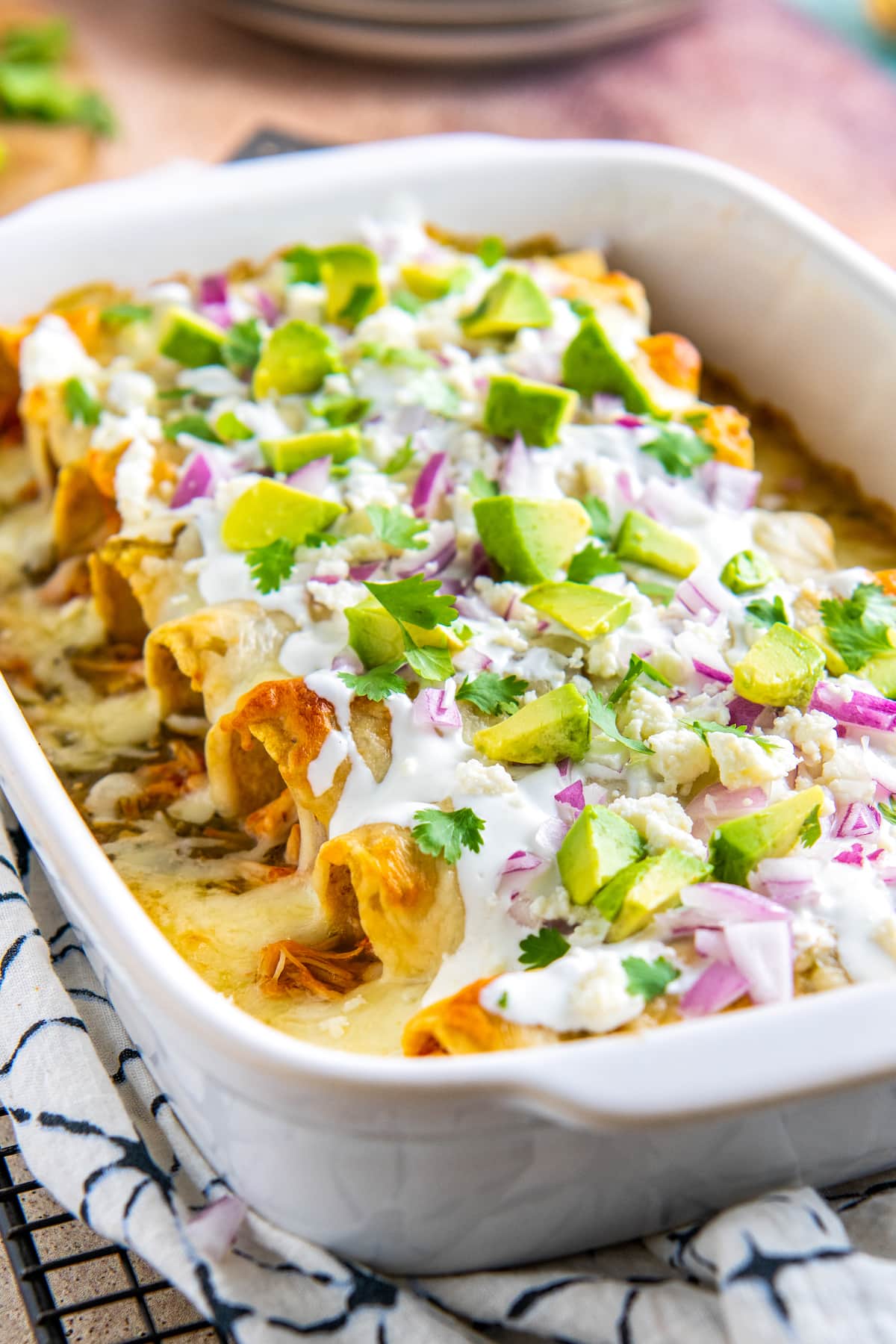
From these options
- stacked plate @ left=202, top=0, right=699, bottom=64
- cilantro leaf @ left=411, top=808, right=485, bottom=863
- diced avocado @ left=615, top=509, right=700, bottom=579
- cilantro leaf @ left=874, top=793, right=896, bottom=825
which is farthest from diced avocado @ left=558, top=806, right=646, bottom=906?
stacked plate @ left=202, top=0, right=699, bottom=64

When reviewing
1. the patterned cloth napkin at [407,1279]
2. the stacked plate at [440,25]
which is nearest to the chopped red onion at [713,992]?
the patterned cloth napkin at [407,1279]

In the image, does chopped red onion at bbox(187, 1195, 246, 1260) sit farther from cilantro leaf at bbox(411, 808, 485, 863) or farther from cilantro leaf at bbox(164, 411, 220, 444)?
cilantro leaf at bbox(164, 411, 220, 444)

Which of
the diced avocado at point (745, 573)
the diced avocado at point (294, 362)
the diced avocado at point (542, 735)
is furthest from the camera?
the diced avocado at point (294, 362)

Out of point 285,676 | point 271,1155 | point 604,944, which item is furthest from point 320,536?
point 271,1155

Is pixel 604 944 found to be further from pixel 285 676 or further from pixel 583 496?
pixel 583 496

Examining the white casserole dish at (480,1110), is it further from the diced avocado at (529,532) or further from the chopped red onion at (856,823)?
the diced avocado at (529,532)

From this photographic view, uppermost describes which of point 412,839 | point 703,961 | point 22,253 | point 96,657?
point 703,961

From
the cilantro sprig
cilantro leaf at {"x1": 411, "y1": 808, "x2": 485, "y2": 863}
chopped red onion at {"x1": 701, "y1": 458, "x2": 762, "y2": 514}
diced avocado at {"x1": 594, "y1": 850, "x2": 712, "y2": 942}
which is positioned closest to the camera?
diced avocado at {"x1": 594, "y1": 850, "x2": 712, "y2": 942}
